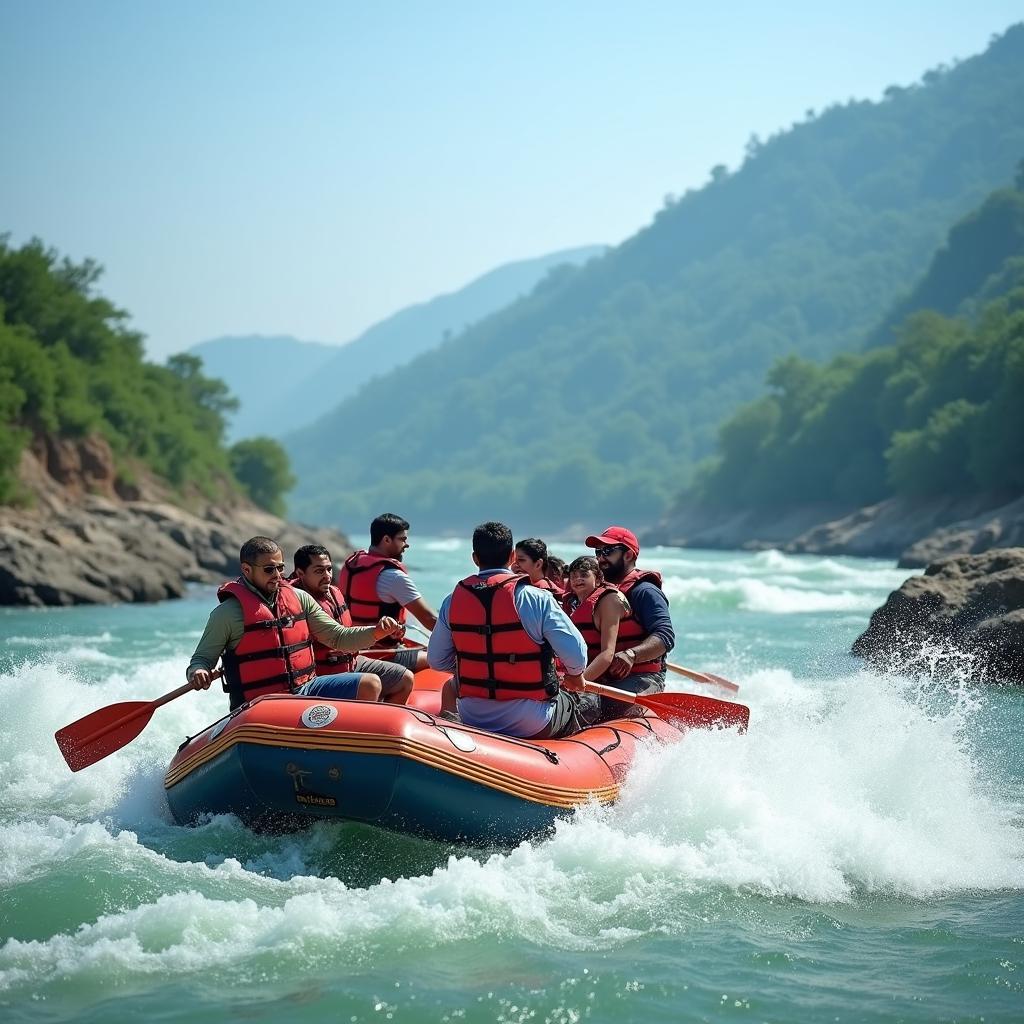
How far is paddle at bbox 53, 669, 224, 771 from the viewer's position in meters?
7.21

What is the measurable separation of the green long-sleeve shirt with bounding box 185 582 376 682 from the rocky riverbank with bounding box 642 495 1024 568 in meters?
24.7

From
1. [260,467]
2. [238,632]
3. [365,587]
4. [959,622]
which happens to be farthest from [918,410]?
[238,632]

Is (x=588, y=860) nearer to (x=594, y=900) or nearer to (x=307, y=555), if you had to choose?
(x=594, y=900)

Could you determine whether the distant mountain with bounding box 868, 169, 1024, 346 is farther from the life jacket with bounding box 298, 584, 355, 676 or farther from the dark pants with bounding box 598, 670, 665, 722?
the life jacket with bounding box 298, 584, 355, 676

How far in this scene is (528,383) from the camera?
164m

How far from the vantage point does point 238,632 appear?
265 inches

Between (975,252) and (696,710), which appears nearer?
(696,710)

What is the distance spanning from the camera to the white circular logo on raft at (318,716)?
6.04 m

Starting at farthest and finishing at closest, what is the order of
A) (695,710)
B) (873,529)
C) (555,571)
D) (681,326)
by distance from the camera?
(681,326)
(873,529)
(555,571)
(695,710)

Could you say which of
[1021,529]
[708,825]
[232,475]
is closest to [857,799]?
[708,825]

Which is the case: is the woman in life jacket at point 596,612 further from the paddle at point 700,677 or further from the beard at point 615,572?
the paddle at point 700,677

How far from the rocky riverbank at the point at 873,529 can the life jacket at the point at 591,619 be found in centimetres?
2338

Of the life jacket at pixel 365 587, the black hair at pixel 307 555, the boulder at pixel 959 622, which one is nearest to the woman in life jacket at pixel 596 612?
the life jacket at pixel 365 587

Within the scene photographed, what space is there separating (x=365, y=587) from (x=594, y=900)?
3039 mm
